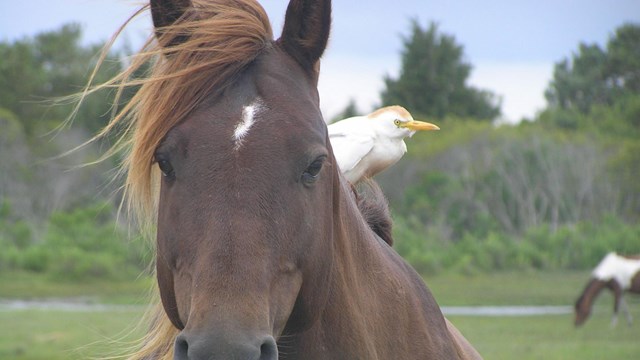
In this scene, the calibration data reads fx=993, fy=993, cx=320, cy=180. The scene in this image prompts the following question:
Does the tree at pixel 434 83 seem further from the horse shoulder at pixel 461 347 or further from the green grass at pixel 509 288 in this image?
the horse shoulder at pixel 461 347

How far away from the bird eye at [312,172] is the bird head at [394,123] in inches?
61.9

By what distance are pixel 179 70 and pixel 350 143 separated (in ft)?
4.26

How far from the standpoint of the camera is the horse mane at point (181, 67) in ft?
8.16

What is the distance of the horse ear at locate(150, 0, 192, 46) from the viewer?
103 inches

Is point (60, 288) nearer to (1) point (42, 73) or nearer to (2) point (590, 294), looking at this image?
(2) point (590, 294)

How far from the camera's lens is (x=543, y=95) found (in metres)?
57.0

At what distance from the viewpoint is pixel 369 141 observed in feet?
12.7

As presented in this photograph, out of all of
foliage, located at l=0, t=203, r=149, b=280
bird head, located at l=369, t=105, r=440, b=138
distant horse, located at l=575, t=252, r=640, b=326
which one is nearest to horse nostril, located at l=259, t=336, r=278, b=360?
bird head, located at l=369, t=105, r=440, b=138

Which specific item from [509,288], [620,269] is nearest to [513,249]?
[509,288]

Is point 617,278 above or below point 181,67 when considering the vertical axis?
below

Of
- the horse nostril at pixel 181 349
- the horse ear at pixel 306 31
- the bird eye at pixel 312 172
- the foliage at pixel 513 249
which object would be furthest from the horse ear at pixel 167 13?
the foliage at pixel 513 249

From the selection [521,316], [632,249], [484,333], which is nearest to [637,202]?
[632,249]

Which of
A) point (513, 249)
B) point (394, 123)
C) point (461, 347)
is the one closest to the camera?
point (461, 347)

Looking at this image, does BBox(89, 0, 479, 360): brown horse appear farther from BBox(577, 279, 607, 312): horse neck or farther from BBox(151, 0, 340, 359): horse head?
BBox(577, 279, 607, 312): horse neck
